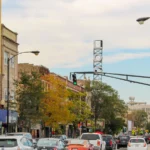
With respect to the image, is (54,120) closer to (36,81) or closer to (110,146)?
(36,81)

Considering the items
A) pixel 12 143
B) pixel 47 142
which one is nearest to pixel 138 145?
pixel 47 142

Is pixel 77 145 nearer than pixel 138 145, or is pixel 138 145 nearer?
pixel 77 145

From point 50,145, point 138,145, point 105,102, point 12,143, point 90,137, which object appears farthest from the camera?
point 105,102

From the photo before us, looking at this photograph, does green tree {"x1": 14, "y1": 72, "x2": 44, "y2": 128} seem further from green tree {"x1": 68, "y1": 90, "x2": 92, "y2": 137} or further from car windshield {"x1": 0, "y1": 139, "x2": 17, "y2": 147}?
car windshield {"x1": 0, "y1": 139, "x2": 17, "y2": 147}

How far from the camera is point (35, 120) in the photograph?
57312mm

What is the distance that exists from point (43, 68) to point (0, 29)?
2074 cm

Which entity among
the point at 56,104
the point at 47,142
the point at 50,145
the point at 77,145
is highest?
the point at 56,104

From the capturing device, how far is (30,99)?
5653 cm

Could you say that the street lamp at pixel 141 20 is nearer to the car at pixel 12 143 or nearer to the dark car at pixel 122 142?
the car at pixel 12 143

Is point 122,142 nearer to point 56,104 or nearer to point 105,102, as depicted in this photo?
point 56,104

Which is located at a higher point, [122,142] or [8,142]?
[8,142]

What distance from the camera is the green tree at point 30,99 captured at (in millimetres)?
56219

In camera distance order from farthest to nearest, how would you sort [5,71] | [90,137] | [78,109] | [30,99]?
[78,109]
[5,71]
[30,99]
[90,137]

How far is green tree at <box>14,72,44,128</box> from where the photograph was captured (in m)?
56.2
